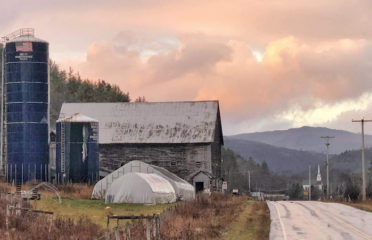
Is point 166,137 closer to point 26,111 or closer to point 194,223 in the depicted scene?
point 26,111

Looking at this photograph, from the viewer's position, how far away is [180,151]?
3027 inches

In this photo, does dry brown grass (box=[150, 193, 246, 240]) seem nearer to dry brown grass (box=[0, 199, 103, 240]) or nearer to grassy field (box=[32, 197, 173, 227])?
dry brown grass (box=[0, 199, 103, 240])

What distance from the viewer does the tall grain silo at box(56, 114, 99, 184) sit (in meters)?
67.6

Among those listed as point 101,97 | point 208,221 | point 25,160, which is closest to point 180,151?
point 25,160

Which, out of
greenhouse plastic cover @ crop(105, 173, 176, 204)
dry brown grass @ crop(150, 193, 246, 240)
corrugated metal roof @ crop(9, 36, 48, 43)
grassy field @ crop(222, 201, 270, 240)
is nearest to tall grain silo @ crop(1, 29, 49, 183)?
corrugated metal roof @ crop(9, 36, 48, 43)

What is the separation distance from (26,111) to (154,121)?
16.9 meters

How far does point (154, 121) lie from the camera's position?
79.8 metres

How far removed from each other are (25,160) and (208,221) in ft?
127

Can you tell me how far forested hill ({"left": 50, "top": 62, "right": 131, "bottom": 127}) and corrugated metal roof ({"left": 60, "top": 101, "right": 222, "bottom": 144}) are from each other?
4067cm

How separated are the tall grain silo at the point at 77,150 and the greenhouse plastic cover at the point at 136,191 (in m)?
13.0

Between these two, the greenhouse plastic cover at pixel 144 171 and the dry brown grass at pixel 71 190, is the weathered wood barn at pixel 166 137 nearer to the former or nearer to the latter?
the greenhouse plastic cover at pixel 144 171

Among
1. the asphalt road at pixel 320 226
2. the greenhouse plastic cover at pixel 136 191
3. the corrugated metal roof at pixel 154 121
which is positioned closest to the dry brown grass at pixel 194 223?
the asphalt road at pixel 320 226

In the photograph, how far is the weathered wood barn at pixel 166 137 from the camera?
76.3m

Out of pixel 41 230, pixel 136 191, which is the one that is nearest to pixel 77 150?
pixel 136 191
